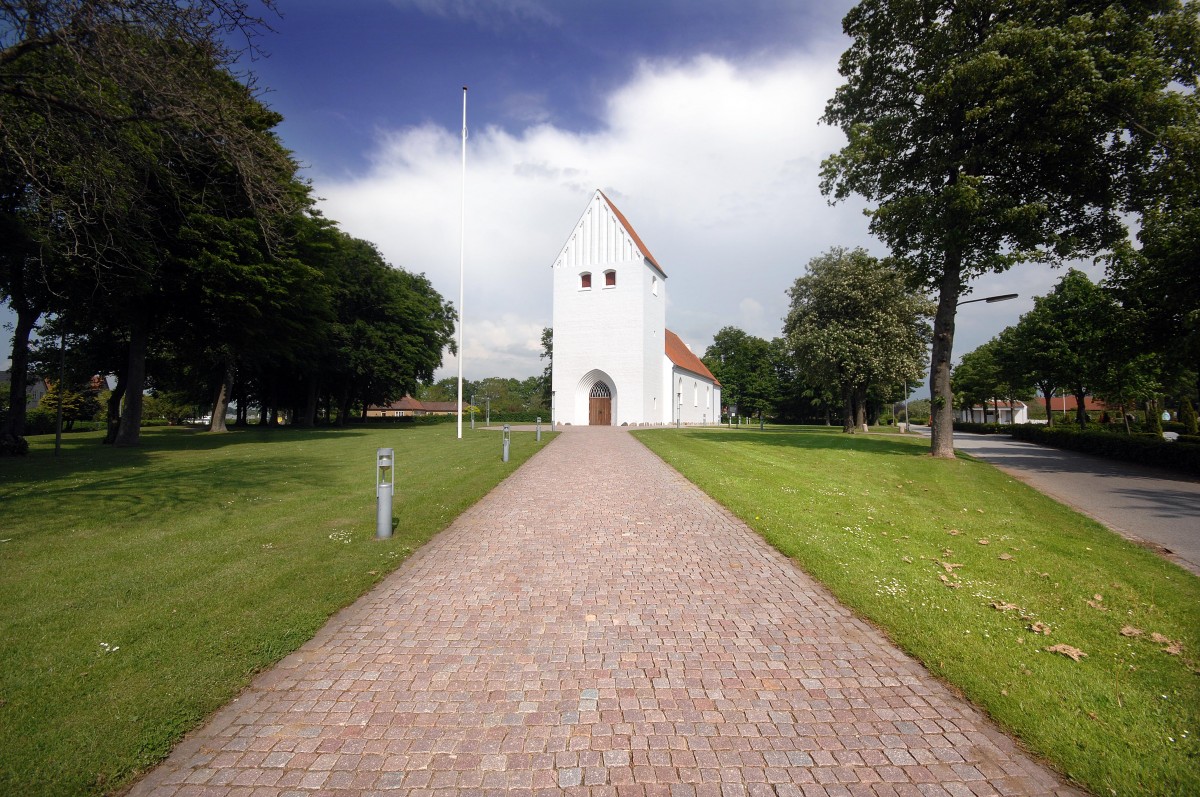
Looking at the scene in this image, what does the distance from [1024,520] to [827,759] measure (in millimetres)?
8170

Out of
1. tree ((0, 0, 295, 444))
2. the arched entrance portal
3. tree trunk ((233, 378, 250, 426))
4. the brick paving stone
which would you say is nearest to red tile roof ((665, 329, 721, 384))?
the arched entrance portal

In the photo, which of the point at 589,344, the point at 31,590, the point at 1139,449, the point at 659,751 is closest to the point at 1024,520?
the point at 659,751

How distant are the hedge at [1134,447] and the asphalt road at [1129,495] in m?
0.37

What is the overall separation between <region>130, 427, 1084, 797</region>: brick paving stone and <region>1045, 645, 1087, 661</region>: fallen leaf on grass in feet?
3.66

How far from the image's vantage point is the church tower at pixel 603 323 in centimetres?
Result: 4022

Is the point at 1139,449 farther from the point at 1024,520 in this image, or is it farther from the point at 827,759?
the point at 827,759

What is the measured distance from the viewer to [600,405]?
137ft

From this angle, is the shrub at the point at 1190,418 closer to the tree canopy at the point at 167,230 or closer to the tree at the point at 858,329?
the tree at the point at 858,329

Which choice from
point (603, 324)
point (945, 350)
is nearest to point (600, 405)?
point (603, 324)

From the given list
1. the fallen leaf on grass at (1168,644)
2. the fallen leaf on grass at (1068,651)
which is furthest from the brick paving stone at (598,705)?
the fallen leaf on grass at (1168,644)

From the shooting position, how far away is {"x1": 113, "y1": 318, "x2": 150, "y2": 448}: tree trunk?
20.2 meters

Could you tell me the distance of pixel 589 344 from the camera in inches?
1615

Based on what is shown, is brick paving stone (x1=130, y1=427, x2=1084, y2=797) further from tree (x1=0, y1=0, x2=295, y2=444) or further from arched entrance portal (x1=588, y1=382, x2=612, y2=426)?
arched entrance portal (x1=588, y1=382, x2=612, y2=426)

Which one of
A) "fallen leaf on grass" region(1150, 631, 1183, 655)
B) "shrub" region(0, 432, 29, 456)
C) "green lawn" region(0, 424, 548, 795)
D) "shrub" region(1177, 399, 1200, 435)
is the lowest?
"fallen leaf on grass" region(1150, 631, 1183, 655)
